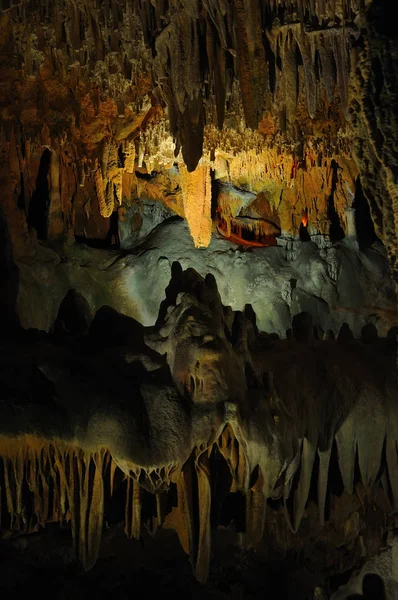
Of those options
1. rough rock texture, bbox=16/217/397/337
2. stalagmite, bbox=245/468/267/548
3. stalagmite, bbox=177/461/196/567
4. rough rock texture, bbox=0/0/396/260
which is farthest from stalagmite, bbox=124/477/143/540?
rough rock texture, bbox=0/0/396/260

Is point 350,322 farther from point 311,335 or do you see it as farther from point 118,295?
point 118,295

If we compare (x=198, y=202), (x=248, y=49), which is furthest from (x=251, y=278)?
(x=248, y=49)

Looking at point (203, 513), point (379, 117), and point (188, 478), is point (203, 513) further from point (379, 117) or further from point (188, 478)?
point (379, 117)

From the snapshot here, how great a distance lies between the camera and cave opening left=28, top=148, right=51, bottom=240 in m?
8.30

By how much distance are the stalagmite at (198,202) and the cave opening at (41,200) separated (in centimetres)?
158

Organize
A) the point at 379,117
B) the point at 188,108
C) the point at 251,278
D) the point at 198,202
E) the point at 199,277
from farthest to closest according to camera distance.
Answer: the point at 198,202 → the point at 251,278 → the point at 199,277 → the point at 188,108 → the point at 379,117

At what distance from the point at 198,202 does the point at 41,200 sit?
1.83m

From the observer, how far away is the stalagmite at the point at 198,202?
8430mm

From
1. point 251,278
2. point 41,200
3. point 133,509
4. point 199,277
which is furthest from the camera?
point 41,200

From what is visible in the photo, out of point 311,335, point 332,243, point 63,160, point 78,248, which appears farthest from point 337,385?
point 63,160

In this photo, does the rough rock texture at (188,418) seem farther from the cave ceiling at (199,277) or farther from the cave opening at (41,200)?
the cave opening at (41,200)

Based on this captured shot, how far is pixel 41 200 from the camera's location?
836 centimetres

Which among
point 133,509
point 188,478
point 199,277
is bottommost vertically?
point 133,509

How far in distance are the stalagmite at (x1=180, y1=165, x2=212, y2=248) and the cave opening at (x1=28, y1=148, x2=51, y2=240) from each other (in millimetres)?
1576
